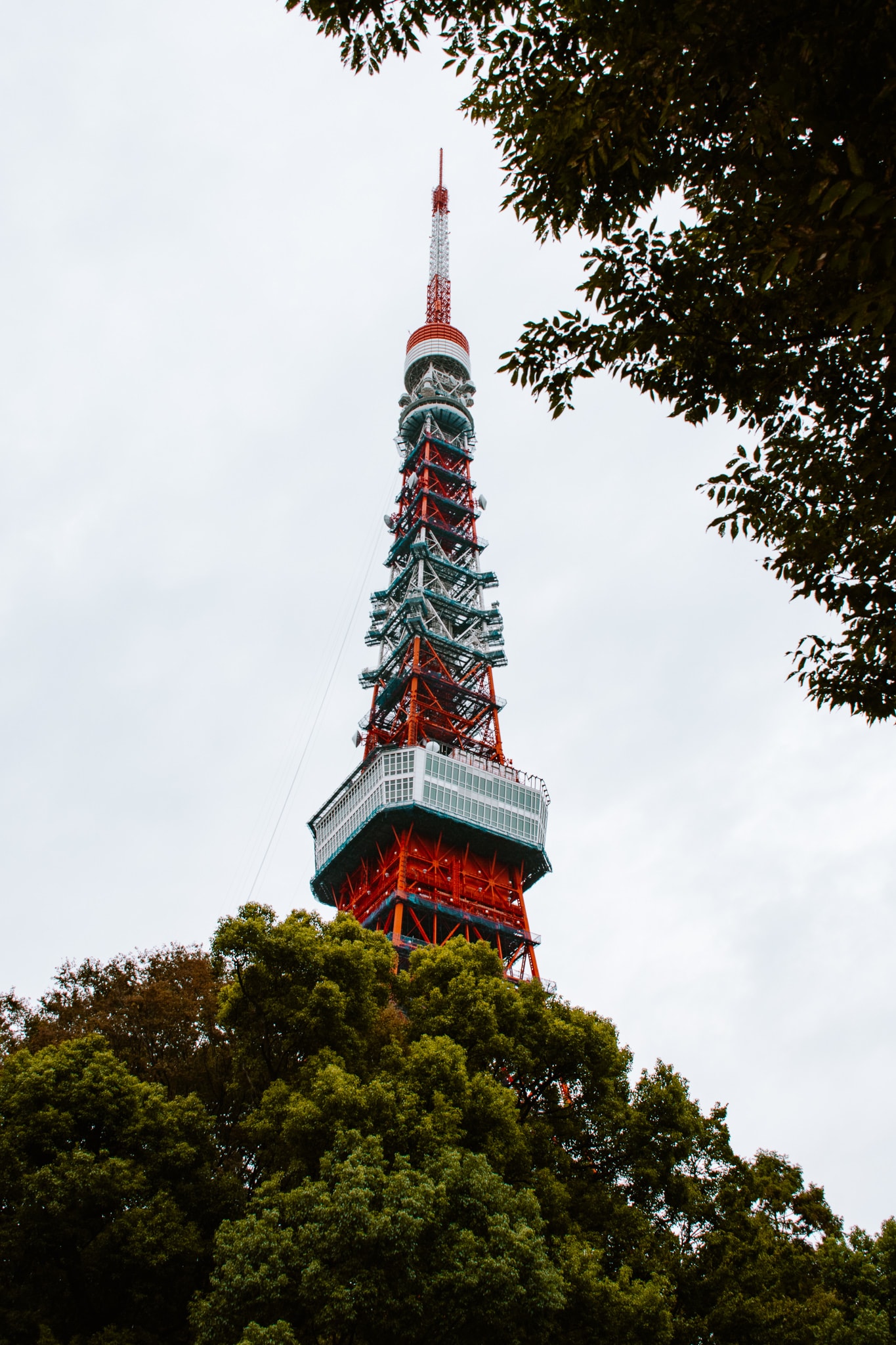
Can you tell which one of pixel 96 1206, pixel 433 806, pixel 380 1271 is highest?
pixel 433 806

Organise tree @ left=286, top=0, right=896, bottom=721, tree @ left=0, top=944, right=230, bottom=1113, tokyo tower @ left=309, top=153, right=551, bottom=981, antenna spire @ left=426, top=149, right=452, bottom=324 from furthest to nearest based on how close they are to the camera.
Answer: antenna spire @ left=426, top=149, right=452, bottom=324 < tokyo tower @ left=309, top=153, right=551, bottom=981 < tree @ left=0, top=944, right=230, bottom=1113 < tree @ left=286, top=0, right=896, bottom=721

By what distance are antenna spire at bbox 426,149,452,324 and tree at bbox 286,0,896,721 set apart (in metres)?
77.1

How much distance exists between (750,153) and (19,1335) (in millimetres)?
18285

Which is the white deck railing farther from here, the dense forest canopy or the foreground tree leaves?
the foreground tree leaves

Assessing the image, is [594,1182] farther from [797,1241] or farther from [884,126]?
[884,126]

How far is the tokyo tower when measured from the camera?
50.6 meters

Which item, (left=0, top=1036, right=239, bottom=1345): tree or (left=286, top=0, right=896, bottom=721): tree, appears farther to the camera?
(left=0, top=1036, right=239, bottom=1345): tree

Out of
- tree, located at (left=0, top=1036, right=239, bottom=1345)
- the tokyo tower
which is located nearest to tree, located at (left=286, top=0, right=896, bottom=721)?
tree, located at (left=0, top=1036, right=239, bottom=1345)

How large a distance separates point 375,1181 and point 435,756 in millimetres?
38284

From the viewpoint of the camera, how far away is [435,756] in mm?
52250

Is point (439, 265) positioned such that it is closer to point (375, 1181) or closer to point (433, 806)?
point (433, 806)

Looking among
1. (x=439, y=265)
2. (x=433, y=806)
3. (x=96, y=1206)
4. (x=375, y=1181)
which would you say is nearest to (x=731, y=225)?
(x=375, y=1181)

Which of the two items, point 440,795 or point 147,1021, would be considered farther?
point 440,795

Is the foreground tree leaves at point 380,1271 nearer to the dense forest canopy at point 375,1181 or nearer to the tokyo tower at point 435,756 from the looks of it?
the dense forest canopy at point 375,1181
